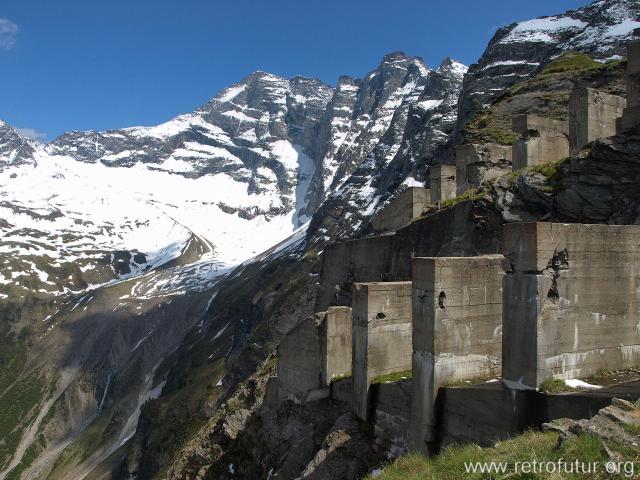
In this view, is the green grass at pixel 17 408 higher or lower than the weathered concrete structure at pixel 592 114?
lower

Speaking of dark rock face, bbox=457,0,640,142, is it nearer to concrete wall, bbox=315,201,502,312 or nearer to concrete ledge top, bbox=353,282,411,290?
concrete wall, bbox=315,201,502,312

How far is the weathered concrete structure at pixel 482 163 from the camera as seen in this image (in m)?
31.6

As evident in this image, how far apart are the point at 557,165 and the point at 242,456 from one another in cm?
1818

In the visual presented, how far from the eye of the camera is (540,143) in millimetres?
27062

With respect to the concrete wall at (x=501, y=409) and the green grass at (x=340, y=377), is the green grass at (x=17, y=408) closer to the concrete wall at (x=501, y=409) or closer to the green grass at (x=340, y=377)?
the green grass at (x=340, y=377)

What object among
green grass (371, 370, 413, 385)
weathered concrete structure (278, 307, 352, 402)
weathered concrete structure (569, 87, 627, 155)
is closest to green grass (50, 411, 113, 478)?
weathered concrete structure (278, 307, 352, 402)

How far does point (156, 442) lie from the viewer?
312 ft

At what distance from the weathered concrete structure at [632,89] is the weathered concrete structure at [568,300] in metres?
7.64

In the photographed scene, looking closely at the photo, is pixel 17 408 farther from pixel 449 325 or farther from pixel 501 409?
pixel 501 409

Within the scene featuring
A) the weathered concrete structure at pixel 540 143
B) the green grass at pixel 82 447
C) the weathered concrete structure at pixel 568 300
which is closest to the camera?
the weathered concrete structure at pixel 568 300

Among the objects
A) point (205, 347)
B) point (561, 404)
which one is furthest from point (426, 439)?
point (205, 347)

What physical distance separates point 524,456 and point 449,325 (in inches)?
269

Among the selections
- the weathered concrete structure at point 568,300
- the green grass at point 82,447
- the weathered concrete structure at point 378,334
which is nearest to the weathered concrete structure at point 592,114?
the weathered concrete structure at point 378,334

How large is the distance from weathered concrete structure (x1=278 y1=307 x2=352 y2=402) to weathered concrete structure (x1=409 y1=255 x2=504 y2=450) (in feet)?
25.2
